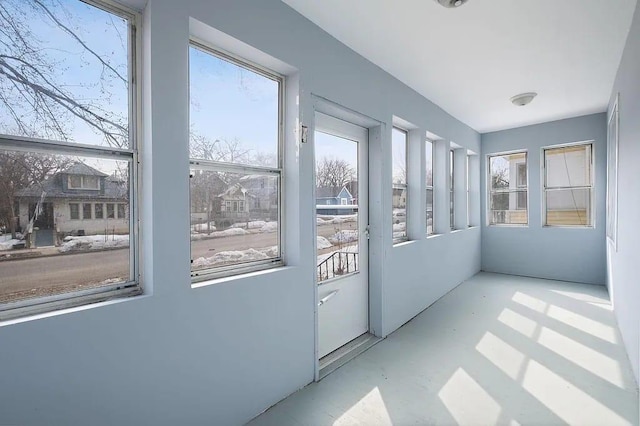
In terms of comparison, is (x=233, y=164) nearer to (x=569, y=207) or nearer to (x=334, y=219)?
(x=334, y=219)

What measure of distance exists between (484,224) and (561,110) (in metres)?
2.23

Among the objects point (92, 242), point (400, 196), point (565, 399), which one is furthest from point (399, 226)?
point (92, 242)

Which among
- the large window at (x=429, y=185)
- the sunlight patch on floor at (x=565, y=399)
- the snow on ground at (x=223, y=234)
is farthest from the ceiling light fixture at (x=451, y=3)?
the sunlight patch on floor at (x=565, y=399)

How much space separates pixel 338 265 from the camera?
2.95m

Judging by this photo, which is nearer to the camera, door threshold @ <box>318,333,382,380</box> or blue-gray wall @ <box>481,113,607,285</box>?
door threshold @ <box>318,333,382,380</box>

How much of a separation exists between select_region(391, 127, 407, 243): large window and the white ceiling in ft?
1.97

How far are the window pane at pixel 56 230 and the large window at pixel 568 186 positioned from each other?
20.5ft

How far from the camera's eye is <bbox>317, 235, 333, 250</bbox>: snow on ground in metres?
2.73

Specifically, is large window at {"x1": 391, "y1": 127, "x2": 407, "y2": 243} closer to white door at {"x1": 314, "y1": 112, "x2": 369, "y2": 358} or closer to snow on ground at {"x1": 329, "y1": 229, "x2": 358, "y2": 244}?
white door at {"x1": 314, "y1": 112, "x2": 369, "y2": 358}

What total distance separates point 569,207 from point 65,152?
21.6 ft

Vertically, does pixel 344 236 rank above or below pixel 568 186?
below

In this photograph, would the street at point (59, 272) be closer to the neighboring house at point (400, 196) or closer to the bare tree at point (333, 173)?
the bare tree at point (333, 173)

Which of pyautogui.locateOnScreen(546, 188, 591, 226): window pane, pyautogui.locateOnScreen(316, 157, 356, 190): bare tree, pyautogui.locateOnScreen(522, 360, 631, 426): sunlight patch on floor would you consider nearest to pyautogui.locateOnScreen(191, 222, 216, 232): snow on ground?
pyautogui.locateOnScreen(316, 157, 356, 190): bare tree

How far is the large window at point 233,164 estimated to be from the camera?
182cm
